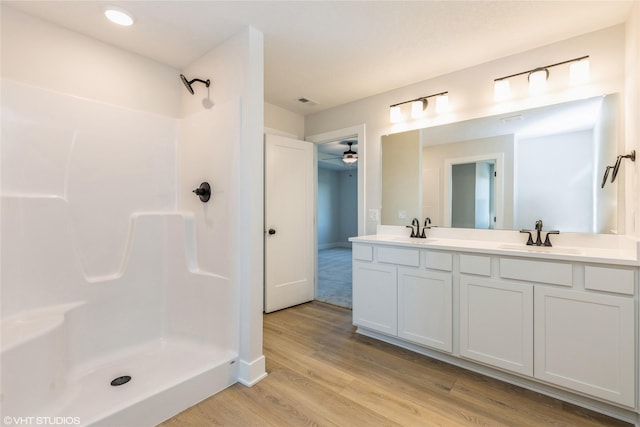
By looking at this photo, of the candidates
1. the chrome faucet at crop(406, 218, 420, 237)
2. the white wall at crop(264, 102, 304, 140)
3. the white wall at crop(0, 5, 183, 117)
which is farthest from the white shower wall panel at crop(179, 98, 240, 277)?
the chrome faucet at crop(406, 218, 420, 237)

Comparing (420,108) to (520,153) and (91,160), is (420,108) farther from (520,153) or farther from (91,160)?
(91,160)

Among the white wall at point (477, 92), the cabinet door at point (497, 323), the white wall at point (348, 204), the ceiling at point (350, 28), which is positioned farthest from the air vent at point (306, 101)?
the white wall at point (348, 204)

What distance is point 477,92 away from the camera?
2561mm

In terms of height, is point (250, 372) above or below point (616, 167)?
below

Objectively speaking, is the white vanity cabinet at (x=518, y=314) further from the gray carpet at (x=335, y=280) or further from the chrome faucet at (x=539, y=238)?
the gray carpet at (x=335, y=280)

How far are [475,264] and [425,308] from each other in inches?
21.0

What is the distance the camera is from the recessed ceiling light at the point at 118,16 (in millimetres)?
1826

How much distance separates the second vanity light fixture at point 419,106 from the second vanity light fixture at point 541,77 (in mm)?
409

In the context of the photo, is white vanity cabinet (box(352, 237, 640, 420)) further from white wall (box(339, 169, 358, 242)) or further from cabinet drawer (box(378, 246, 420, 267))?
white wall (box(339, 169, 358, 242))

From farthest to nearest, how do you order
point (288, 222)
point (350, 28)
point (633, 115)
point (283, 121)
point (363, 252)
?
point (283, 121), point (288, 222), point (363, 252), point (350, 28), point (633, 115)

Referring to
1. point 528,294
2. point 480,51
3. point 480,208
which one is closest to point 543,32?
point 480,51

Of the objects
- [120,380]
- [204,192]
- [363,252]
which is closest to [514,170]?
[363,252]

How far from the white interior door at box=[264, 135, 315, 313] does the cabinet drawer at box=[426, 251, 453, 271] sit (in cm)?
174

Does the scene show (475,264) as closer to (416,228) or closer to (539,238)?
(539,238)
